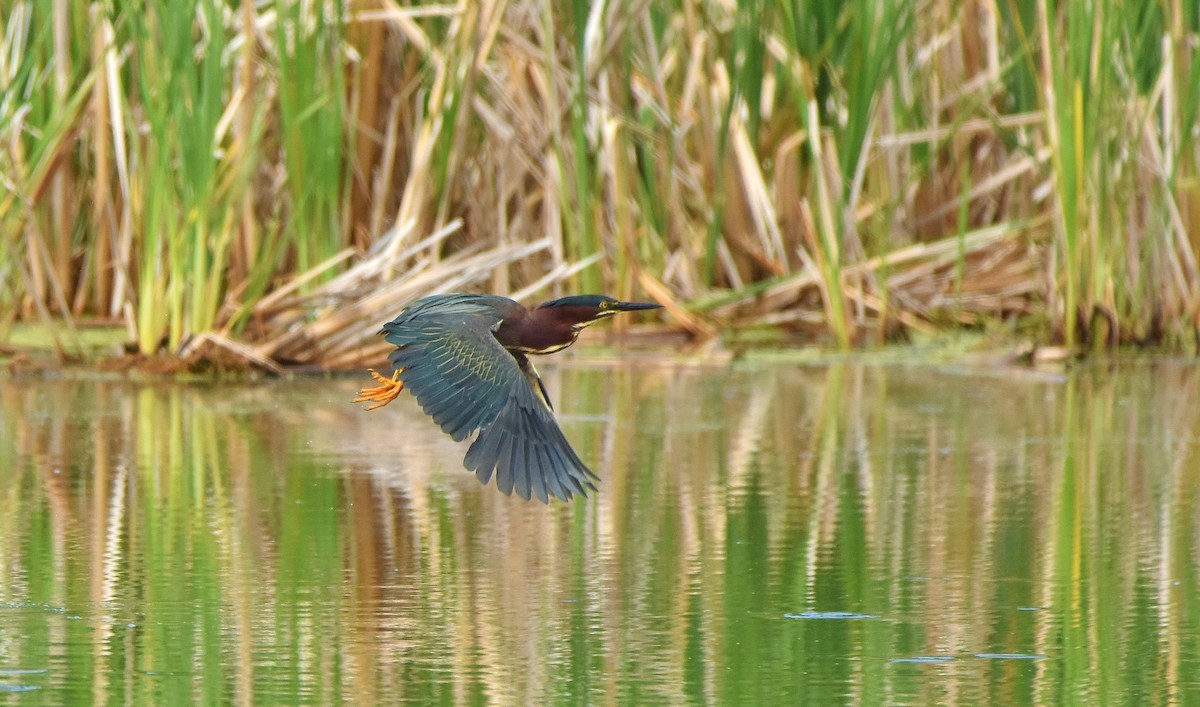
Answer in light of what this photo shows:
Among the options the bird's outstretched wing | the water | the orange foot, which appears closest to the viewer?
the water

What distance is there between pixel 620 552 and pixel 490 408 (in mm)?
603

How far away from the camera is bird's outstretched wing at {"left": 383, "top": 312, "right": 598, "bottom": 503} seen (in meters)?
3.91

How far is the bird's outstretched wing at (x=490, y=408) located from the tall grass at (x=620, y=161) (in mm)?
2942

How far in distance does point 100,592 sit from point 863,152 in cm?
475

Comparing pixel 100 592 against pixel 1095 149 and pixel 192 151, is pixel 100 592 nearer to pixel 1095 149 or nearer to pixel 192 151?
pixel 192 151

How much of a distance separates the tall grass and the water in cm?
74

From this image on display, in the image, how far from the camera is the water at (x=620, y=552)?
10.9 feet

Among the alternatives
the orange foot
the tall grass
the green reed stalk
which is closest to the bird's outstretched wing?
the orange foot

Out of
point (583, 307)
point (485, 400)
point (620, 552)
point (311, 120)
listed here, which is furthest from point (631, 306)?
point (311, 120)

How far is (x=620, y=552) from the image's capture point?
442 cm

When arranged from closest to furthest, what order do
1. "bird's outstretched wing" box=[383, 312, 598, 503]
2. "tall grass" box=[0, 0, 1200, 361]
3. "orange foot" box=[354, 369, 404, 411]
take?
"bird's outstretched wing" box=[383, 312, 598, 503]
"orange foot" box=[354, 369, 404, 411]
"tall grass" box=[0, 0, 1200, 361]

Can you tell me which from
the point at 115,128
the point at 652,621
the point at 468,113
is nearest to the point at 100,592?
the point at 652,621

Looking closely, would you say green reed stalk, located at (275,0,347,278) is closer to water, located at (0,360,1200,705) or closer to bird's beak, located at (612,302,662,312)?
water, located at (0,360,1200,705)

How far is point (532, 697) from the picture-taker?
124 inches
